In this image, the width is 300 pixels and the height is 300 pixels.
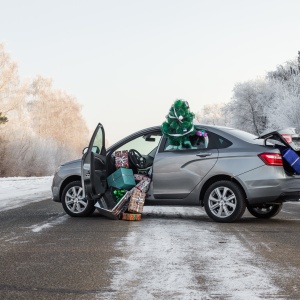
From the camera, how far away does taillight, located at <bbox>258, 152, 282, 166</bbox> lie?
952cm

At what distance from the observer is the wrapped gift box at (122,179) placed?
1021 centimetres

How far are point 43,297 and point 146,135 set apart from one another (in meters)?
→ 6.53

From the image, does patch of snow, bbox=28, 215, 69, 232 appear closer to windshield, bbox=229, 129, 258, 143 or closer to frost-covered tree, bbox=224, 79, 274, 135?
windshield, bbox=229, 129, 258, 143

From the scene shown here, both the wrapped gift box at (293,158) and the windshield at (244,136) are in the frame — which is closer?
the wrapped gift box at (293,158)

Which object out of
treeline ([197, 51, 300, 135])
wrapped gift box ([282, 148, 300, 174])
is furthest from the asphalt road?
treeline ([197, 51, 300, 135])

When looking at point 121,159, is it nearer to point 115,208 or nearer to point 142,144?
point 142,144

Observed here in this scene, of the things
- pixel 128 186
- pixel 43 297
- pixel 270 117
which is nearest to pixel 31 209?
pixel 128 186

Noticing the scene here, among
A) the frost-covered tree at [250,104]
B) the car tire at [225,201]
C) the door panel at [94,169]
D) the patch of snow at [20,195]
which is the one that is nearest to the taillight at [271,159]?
the car tire at [225,201]

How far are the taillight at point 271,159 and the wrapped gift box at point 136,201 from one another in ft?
7.09

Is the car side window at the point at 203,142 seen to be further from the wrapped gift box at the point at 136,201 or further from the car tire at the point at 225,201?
the wrapped gift box at the point at 136,201

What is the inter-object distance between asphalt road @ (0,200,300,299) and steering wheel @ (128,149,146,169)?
1055mm

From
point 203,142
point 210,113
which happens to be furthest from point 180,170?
point 210,113

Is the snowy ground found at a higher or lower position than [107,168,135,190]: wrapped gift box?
lower

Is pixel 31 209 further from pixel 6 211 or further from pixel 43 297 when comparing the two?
pixel 43 297
